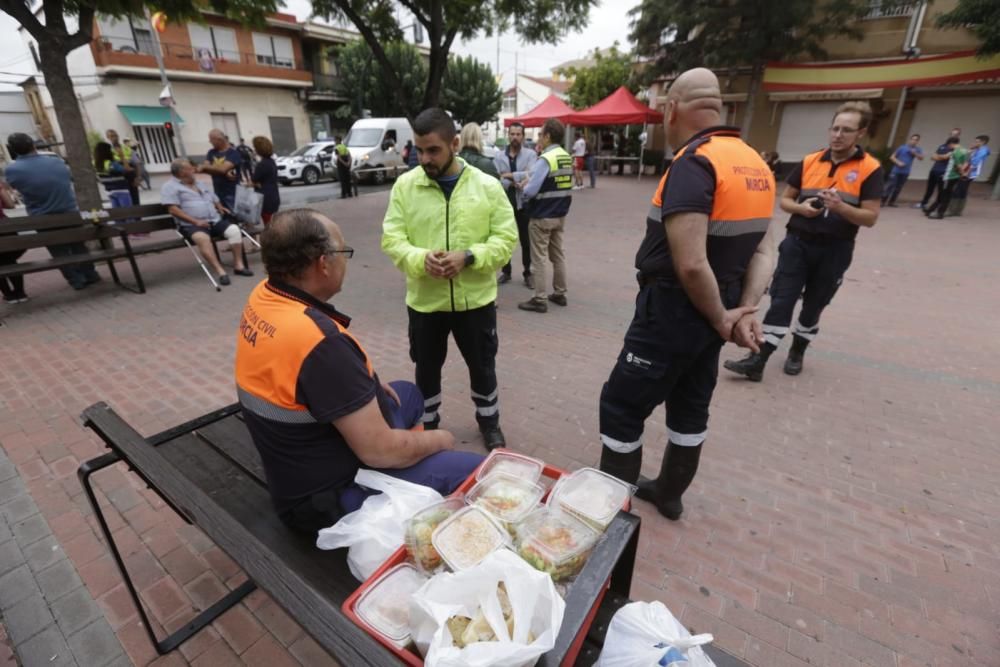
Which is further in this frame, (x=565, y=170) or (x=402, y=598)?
(x=565, y=170)

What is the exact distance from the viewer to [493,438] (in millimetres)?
3145

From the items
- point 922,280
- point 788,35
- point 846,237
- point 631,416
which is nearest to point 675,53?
point 788,35

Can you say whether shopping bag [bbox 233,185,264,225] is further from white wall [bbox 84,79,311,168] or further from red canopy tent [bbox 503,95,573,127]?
white wall [bbox 84,79,311,168]

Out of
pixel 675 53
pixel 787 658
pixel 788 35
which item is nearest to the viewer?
pixel 787 658

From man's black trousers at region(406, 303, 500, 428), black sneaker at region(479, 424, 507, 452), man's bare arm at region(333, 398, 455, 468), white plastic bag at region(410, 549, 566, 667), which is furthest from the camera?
black sneaker at region(479, 424, 507, 452)

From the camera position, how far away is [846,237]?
367cm

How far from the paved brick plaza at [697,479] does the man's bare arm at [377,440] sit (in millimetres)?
923

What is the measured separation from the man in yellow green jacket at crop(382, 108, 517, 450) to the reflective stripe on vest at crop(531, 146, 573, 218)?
2813 mm

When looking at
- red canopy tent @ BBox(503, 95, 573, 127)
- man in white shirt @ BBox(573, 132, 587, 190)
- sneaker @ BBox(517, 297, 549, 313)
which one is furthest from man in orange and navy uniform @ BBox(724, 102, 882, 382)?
red canopy tent @ BBox(503, 95, 573, 127)

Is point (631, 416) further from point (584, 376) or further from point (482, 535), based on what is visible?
point (584, 376)

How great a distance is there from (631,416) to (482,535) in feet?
3.95

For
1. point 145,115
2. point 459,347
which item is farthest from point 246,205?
point 145,115

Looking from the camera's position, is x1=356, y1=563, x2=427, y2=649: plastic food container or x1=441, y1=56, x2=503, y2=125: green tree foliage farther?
x1=441, y1=56, x2=503, y2=125: green tree foliage

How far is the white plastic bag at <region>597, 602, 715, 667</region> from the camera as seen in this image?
3.77 ft
